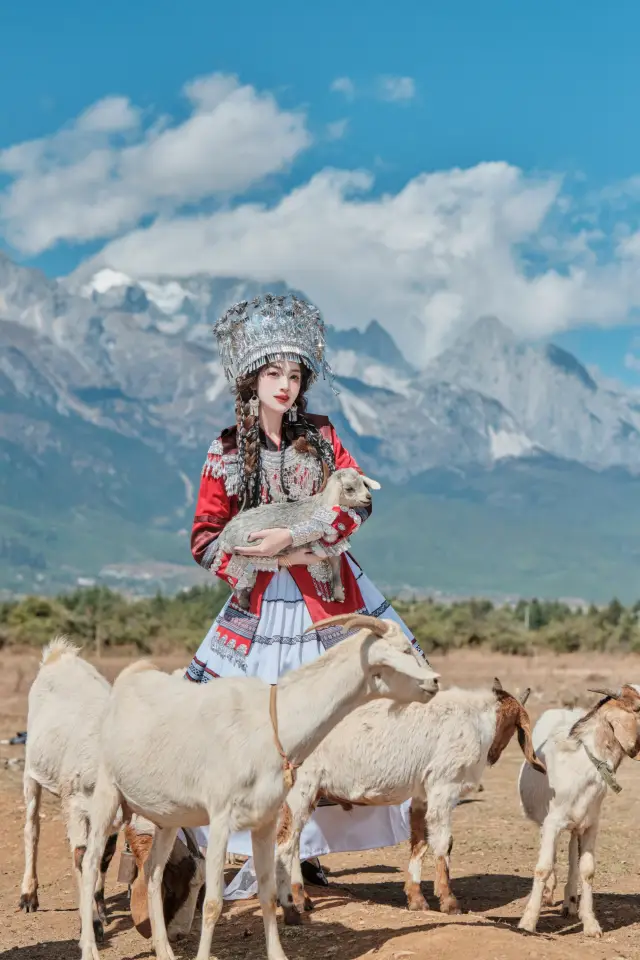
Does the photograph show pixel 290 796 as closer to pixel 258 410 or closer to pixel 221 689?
pixel 221 689

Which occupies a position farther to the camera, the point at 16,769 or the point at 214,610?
the point at 214,610

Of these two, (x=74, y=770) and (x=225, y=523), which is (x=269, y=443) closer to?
(x=225, y=523)

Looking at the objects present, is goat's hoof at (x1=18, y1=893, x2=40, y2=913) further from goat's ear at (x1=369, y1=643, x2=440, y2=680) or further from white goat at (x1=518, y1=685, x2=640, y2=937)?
goat's ear at (x1=369, y1=643, x2=440, y2=680)

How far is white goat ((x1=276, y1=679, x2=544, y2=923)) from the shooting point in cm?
842

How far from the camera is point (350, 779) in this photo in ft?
27.7

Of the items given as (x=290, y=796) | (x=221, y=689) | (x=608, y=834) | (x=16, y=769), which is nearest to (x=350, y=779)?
(x=290, y=796)

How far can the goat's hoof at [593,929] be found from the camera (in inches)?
332

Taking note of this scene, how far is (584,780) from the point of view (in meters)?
8.52

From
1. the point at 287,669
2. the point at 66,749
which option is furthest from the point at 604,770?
the point at 66,749

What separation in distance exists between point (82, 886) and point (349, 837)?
2094mm

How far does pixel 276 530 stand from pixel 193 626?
2877cm

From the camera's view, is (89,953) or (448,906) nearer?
(89,953)


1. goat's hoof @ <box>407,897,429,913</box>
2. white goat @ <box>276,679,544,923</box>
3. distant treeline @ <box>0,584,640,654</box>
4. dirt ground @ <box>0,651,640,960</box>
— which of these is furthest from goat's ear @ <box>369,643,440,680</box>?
distant treeline @ <box>0,584,640,654</box>

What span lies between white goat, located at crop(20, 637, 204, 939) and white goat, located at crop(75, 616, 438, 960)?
87 centimetres
